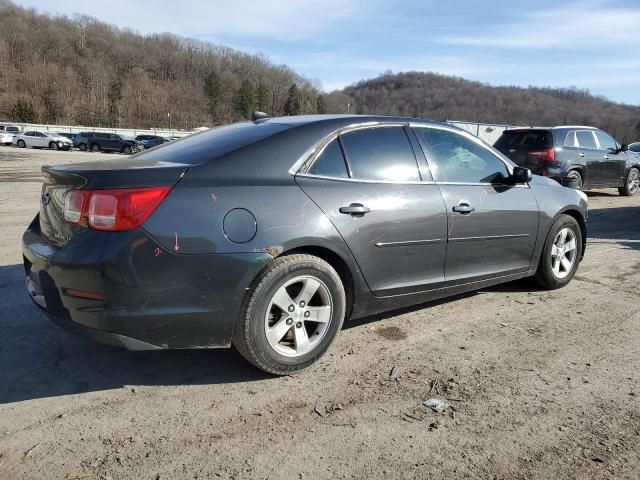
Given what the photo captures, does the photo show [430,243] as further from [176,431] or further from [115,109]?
[115,109]

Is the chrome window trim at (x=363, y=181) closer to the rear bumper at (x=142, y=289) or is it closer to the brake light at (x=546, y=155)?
the rear bumper at (x=142, y=289)

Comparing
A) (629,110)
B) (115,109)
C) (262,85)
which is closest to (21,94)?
(115,109)

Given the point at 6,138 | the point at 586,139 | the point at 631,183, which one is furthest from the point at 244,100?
the point at 586,139

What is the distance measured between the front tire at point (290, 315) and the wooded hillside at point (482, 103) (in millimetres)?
99833

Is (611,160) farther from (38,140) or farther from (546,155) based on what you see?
(38,140)

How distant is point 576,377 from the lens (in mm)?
3201

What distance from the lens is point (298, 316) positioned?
10.3 ft

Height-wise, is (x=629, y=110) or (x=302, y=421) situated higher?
(x=629, y=110)

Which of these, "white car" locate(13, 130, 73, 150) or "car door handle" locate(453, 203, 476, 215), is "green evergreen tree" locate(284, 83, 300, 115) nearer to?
"white car" locate(13, 130, 73, 150)

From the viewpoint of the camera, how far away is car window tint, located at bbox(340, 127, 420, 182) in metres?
3.51

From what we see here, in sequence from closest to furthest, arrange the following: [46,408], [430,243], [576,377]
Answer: [46,408] < [576,377] < [430,243]

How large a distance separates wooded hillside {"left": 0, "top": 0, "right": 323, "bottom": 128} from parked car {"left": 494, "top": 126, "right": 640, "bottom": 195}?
88298 millimetres

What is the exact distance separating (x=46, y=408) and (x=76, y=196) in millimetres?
1121

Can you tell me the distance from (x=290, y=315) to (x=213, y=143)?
3.98 feet
